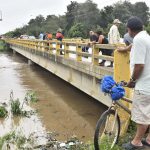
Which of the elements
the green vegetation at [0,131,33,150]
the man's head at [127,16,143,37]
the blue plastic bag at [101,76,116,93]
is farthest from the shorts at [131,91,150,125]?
the green vegetation at [0,131,33,150]

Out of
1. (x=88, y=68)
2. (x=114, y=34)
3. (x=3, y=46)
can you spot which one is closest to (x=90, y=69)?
(x=88, y=68)

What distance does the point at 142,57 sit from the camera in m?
5.48

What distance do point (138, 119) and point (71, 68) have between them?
33.4 ft

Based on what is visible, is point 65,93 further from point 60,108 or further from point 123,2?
point 123,2

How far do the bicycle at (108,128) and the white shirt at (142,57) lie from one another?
0.60 metres

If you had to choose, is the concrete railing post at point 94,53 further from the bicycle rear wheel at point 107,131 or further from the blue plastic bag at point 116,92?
the blue plastic bag at point 116,92

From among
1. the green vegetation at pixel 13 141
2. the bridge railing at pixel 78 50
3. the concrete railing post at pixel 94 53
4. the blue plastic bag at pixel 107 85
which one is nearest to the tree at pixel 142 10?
the bridge railing at pixel 78 50

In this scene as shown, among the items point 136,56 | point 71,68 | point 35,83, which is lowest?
point 35,83

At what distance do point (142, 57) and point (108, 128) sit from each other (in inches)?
52.9

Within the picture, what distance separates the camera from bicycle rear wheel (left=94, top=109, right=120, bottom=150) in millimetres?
5957

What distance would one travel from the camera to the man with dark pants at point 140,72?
18.0 feet

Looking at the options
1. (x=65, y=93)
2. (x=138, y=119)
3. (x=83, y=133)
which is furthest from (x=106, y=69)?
(x=65, y=93)

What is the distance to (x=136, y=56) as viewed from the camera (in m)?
5.50

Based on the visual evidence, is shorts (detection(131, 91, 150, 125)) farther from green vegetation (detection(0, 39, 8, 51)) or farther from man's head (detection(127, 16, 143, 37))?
green vegetation (detection(0, 39, 8, 51))
